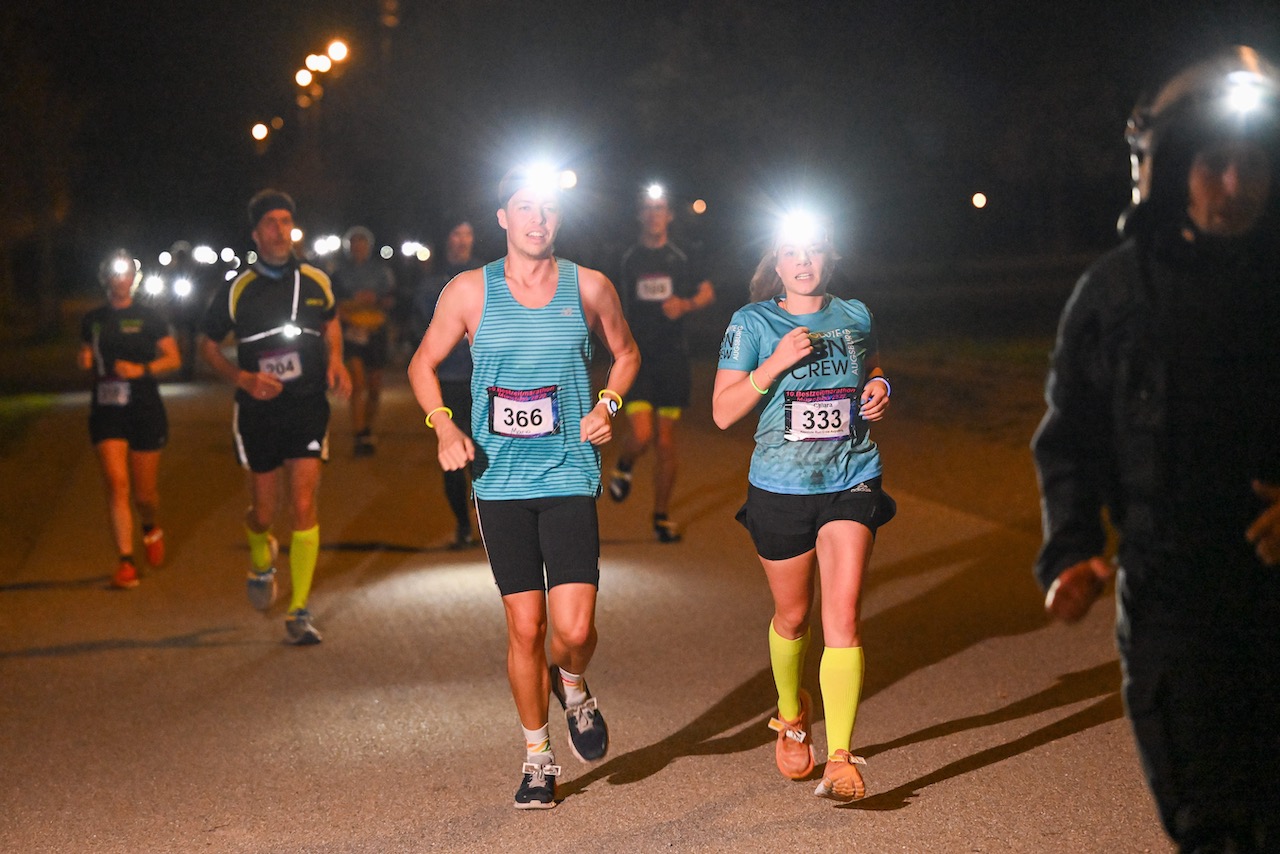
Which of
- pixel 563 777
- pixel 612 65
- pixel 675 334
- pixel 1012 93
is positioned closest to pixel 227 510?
pixel 675 334

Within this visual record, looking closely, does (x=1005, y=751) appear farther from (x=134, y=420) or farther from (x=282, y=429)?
(x=134, y=420)

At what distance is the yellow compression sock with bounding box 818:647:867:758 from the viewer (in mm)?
5145

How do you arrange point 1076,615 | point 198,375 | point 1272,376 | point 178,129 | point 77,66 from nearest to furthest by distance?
point 1272,376 < point 1076,615 < point 198,375 < point 77,66 < point 178,129

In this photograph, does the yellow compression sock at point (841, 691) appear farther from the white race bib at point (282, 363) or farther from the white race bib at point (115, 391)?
the white race bib at point (115, 391)

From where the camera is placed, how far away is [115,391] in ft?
31.4

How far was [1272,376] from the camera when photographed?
306cm

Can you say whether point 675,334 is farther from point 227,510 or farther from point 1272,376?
point 1272,376

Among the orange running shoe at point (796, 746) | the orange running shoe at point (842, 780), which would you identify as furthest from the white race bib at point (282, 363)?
the orange running shoe at point (842, 780)

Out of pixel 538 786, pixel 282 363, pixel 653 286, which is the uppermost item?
pixel 653 286

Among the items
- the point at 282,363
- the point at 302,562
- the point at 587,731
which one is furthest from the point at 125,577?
the point at 587,731

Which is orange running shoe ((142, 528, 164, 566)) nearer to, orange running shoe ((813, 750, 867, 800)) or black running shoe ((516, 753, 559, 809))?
black running shoe ((516, 753, 559, 809))

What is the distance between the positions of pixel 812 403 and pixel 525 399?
3.10 feet

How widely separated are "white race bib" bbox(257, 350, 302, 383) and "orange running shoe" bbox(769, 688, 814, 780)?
3450 mm

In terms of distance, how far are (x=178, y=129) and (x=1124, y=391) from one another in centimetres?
4483
